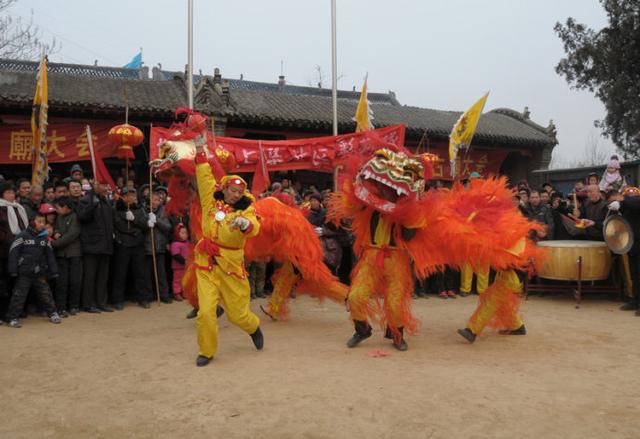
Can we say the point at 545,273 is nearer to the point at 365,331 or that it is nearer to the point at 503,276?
the point at 503,276

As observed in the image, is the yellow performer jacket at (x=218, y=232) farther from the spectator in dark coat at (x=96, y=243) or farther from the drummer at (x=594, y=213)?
the drummer at (x=594, y=213)

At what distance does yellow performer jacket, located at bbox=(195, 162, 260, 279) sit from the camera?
176 inches

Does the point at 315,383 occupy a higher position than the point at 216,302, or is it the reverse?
the point at 216,302

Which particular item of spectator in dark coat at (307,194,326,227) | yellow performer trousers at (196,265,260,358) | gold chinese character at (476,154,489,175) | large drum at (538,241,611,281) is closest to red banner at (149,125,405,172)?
spectator in dark coat at (307,194,326,227)

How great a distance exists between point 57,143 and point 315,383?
7.94 m

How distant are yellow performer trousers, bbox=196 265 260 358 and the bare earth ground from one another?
0.22m

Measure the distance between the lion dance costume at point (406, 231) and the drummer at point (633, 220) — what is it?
2.39 m

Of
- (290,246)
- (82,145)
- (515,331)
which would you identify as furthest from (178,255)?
(515,331)

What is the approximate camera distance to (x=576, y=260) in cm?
705

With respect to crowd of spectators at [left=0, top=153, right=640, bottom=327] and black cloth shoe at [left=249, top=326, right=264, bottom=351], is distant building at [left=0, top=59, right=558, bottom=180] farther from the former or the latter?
black cloth shoe at [left=249, top=326, right=264, bottom=351]

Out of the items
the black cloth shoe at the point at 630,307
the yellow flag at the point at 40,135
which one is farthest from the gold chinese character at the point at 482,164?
the yellow flag at the point at 40,135

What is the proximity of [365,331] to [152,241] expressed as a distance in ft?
9.91

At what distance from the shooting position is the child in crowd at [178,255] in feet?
24.0

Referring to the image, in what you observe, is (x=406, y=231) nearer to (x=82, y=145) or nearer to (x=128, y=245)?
(x=128, y=245)
